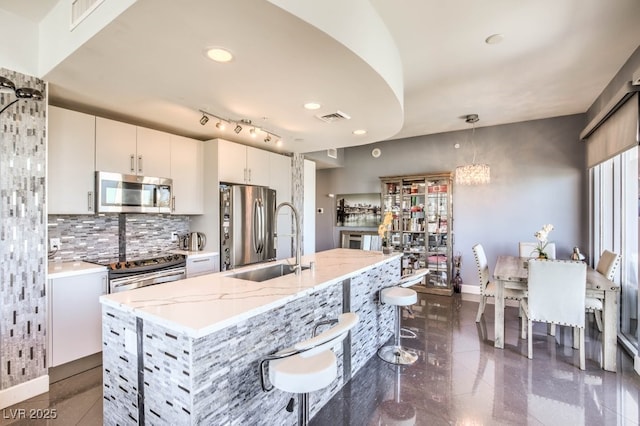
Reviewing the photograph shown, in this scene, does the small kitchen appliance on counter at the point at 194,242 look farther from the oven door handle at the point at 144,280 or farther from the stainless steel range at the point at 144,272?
the oven door handle at the point at 144,280

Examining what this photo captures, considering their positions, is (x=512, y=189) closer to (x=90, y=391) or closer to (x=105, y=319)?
(x=105, y=319)

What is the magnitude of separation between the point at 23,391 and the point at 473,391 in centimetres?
355

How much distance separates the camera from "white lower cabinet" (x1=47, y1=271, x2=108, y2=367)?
2582 millimetres

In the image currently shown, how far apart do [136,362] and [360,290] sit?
1.84 meters

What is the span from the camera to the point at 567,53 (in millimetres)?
2910

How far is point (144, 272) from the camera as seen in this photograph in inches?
123

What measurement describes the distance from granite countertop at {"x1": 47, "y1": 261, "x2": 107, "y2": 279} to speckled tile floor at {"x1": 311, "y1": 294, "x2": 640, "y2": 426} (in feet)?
7.64

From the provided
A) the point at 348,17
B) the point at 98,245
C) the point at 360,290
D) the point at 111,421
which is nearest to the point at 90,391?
the point at 111,421

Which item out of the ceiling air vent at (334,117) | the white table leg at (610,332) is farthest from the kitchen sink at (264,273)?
the white table leg at (610,332)

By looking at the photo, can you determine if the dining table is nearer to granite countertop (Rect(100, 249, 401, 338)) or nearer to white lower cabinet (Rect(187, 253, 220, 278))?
granite countertop (Rect(100, 249, 401, 338))

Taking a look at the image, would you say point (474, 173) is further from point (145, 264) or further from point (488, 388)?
point (145, 264)

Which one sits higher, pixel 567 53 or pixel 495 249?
pixel 567 53

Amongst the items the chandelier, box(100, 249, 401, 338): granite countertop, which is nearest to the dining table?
the chandelier

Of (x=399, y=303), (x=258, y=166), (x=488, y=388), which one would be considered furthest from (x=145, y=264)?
(x=488, y=388)
